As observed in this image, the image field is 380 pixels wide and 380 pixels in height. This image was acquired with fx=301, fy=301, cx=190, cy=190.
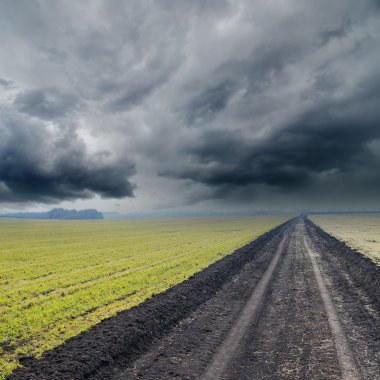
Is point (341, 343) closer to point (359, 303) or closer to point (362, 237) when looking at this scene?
point (359, 303)

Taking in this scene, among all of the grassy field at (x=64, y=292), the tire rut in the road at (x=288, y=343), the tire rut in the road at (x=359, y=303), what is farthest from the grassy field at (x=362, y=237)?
the grassy field at (x=64, y=292)

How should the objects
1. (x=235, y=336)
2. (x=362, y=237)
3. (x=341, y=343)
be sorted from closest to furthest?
(x=341, y=343)
(x=235, y=336)
(x=362, y=237)

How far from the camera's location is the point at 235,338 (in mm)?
10781

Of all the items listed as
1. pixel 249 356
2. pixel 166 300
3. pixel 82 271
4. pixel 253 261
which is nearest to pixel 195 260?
pixel 253 261

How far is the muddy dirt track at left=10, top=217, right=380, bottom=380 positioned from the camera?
8500mm

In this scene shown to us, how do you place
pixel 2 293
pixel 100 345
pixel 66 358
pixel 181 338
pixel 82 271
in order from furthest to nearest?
pixel 82 271 < pixel 2 293 < pixel 181 338 < pixel 100 345 < pixel 66 358

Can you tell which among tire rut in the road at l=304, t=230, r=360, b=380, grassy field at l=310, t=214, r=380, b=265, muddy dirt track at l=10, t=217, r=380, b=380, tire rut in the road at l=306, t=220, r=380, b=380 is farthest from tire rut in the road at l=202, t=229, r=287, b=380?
grassy field at l=310, t=214, r=380, b=265

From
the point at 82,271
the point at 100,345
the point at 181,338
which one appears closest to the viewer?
the point at 100,345

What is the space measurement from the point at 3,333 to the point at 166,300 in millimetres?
6952

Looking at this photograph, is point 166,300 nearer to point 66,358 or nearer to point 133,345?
point 133,345

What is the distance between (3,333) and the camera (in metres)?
11.8

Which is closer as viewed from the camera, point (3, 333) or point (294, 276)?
point (3, 333)

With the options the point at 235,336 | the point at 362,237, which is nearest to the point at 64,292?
the point at 235,336

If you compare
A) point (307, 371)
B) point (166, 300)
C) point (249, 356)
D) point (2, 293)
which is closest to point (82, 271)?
point (2, 293)
